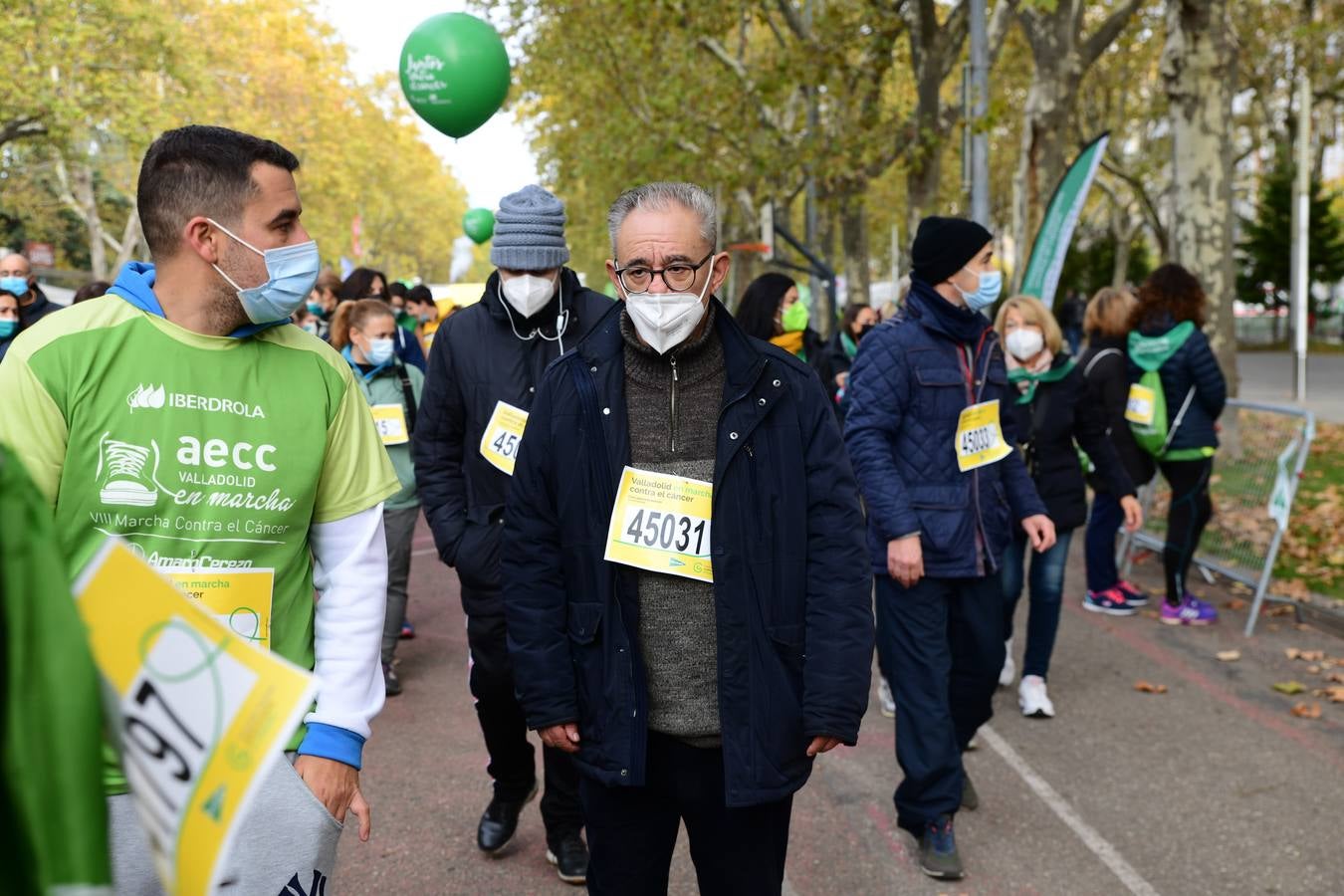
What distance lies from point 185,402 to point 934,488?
2.75 metres

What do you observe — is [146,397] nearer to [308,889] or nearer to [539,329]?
[308,889]

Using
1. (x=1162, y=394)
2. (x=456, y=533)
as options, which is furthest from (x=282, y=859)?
(x=1162, y=394)

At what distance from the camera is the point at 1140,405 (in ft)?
24.1

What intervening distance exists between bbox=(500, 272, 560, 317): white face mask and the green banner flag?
224 inches

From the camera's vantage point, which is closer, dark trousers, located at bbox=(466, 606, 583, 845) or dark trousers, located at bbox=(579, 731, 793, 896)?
dark trousers, located at bbox=(579, 731, 793, 896)

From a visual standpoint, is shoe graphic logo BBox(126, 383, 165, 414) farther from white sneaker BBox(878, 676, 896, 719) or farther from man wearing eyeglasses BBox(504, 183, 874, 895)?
white sneaker BBox(878, 676, 896, 719)

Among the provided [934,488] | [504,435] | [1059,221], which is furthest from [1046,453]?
[1059,221]

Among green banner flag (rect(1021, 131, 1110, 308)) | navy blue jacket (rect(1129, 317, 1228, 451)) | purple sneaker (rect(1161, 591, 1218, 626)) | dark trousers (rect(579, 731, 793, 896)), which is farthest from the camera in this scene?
green banner flag (rect(1021, 131, 1110, 308))

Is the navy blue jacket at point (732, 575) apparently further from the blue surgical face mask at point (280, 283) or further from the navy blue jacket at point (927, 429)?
the navy blue jacket at point (927, 429)

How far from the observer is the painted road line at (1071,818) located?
410 cm

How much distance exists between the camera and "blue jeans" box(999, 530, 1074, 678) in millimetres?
5715

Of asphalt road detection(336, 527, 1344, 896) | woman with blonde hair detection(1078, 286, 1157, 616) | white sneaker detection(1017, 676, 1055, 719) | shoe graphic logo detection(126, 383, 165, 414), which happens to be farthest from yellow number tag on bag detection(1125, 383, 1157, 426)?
shoe graphic logo detection(126, 383, 165, 414)

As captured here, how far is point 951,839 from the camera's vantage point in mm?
4176

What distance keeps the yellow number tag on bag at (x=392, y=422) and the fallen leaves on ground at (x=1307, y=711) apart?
4670 mm
